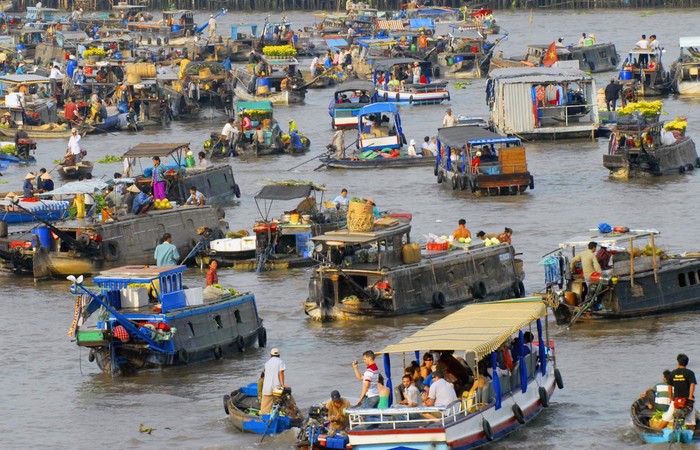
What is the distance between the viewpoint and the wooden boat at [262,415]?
25.1 metres

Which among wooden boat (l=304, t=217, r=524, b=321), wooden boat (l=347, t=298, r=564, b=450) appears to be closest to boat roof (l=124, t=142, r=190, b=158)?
wooden boat (l=304, t=217, r=524, b=321)

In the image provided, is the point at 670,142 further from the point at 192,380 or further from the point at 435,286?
the point at 192,380

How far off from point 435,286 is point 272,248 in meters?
6.28

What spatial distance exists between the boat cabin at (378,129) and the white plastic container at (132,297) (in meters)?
25.9

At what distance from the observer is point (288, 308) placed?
3500 cm

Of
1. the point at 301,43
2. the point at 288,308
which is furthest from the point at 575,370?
the point at 301,43

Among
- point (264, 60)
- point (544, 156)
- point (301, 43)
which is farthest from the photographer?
point (301, 43)

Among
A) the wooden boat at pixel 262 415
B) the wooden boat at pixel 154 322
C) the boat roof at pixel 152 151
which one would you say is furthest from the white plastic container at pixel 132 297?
the boat roof at pixel 152 151

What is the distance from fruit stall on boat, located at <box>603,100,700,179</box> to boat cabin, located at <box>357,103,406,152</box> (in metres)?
7.77

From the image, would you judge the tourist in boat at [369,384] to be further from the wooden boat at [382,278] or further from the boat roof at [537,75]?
the boat roof at [537,75]

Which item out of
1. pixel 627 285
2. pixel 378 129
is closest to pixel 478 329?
pixel 627 285

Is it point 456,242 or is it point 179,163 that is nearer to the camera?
point 456,242

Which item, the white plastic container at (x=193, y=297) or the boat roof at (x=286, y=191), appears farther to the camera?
the boat roof at (x=286, y=191)

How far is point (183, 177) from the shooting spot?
1759 inches
